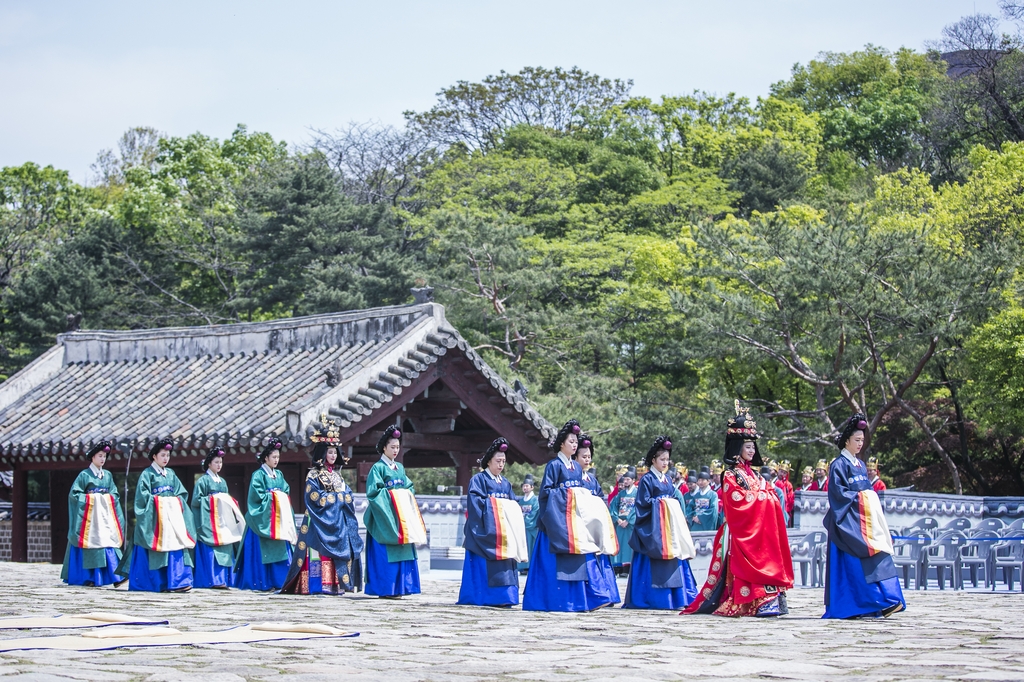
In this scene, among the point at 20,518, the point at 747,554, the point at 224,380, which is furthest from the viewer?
the point at 20,518

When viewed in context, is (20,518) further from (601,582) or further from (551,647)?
(551,647)

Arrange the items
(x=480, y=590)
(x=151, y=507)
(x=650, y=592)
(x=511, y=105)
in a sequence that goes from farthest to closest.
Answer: (x=511, y=105)
(x=151, y=507)
(x=480, y=590)
(x=650, y=592)

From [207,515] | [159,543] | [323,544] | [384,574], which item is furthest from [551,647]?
[207,515]

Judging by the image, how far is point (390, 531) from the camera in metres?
12.8

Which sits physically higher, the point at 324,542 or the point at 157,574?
the point at 324,542

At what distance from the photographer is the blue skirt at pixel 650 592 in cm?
1118

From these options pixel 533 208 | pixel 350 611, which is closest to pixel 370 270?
pixel 533 208

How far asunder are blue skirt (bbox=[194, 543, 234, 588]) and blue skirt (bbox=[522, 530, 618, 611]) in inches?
189

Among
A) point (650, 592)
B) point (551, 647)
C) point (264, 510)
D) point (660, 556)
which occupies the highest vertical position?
point (264, 510)

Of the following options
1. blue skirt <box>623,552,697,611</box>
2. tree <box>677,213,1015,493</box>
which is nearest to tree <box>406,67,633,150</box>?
tree <box>677,213,1015,493</box>

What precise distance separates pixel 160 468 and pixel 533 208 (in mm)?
25941

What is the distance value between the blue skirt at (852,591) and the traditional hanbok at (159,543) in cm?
730

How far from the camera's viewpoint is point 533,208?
129ft

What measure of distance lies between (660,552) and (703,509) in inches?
255
